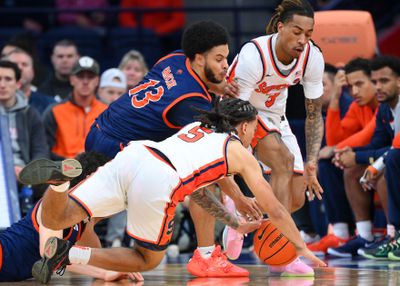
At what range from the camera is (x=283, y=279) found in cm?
727

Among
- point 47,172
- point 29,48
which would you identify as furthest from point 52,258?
point 29,48

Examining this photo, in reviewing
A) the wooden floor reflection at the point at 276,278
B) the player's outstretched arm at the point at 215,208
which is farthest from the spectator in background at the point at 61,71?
the player's outstretched arm at the point at 215,208

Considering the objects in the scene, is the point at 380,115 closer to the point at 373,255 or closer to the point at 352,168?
the point at 352,168

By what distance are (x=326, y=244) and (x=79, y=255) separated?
384 centimetres

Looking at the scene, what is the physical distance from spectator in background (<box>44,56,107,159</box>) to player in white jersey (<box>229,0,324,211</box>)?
10.5 feet

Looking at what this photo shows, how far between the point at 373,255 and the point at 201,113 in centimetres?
269

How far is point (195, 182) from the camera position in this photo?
6.52 meters

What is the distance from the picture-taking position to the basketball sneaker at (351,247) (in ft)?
30.9

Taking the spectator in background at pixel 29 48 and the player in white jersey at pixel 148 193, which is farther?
the spectator in background at pixel 29 48

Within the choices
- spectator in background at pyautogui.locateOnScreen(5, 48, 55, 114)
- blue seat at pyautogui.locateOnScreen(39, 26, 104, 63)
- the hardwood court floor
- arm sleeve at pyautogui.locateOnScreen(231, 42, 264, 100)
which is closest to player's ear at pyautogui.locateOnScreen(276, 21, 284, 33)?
arm sleeve at pyautogui.locateOnScreen(231, 42, 264, 100)

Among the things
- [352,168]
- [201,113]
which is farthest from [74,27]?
[201,113]

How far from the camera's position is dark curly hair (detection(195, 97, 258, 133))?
264 inches

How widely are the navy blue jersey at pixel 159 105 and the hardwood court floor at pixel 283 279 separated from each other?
39.4 inches

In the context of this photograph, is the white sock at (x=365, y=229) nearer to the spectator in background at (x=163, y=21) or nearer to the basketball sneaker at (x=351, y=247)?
the basketball sneaker at (x=351, y=247)
